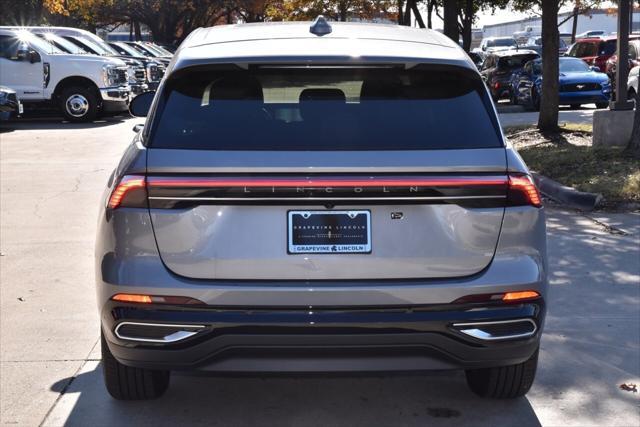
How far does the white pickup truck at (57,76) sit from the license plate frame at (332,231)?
19.3 metres

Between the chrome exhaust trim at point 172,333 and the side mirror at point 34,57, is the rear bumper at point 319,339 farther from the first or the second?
the side mirror at point 34,57

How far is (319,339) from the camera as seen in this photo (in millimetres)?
3783

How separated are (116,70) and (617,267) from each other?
1729cm

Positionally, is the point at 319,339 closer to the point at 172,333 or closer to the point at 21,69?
the point at 172,333

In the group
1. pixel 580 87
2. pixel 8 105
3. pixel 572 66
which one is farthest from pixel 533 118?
pixel 8 105

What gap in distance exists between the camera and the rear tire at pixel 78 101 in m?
22.5

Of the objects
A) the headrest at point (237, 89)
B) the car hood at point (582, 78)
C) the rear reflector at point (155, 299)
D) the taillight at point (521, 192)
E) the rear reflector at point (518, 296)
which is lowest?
the car hood at point (582, 78)

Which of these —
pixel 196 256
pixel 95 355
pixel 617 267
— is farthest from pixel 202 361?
pixel 617 267

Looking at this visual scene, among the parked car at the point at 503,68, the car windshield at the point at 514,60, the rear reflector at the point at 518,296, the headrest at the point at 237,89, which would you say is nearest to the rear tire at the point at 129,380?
the headrest at the point at 237,89

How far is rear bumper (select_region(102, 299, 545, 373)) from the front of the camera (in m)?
3.77

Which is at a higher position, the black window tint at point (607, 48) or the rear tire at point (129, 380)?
the black window tint at point (607, 48)

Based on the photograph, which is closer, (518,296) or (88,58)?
(518,296)

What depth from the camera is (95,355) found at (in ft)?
17.9

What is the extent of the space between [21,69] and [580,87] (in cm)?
1406
